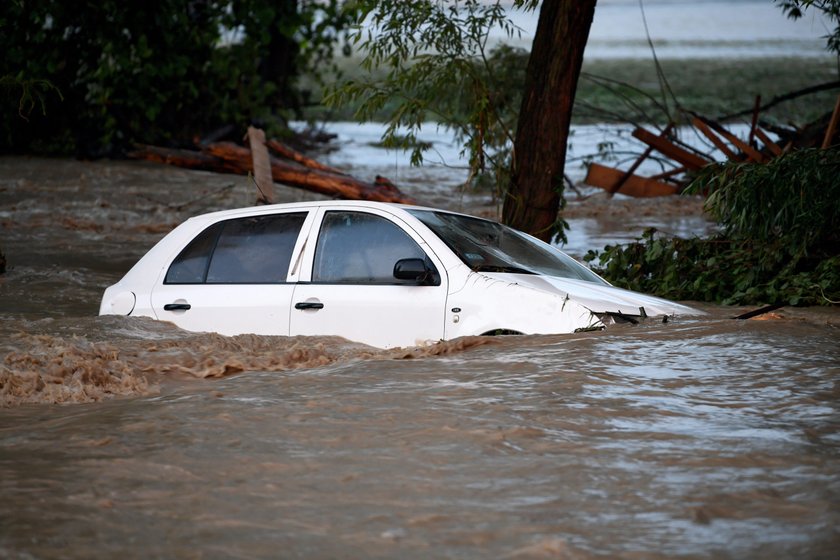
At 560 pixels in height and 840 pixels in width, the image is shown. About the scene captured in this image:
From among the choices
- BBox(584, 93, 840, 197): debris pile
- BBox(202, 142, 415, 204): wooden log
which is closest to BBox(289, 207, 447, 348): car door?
BBox(584, 93, 840, 197): debris pile

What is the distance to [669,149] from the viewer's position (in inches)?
686

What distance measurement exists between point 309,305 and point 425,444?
258 cm

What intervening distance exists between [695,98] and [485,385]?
129ft

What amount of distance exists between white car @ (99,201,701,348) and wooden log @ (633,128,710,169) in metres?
8.96

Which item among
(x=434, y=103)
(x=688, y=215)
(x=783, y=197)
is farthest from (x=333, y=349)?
(x=688, y=215)

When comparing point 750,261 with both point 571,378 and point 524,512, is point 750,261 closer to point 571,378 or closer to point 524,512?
point 571,378

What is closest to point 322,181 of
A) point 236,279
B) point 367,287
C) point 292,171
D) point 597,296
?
point 292,171

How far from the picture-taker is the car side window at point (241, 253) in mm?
8000

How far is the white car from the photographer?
723 centimetres

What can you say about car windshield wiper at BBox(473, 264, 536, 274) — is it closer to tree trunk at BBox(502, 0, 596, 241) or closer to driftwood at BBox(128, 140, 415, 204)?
tree trunk at BBox(502, 0, 596, 241)

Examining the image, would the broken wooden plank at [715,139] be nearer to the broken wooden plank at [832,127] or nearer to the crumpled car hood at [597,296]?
the broken wooden plank at [832,127]

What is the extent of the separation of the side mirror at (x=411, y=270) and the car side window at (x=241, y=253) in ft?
3.33

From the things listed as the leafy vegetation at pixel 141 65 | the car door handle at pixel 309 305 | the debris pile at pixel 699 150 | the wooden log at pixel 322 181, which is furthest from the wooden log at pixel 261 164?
the leafy vegetation at pixel 141 65

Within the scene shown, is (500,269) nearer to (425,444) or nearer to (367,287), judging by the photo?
(367,287)
